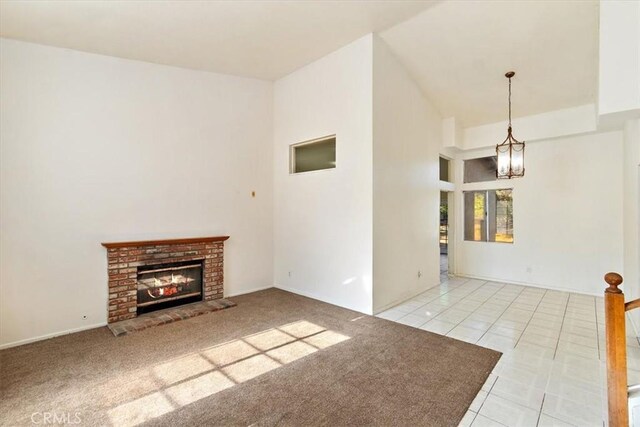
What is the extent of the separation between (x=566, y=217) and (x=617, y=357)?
5.06m

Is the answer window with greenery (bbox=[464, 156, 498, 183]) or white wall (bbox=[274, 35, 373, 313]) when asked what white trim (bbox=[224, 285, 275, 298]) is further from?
window with greenery (bbox=[464, 156, 498, 183])

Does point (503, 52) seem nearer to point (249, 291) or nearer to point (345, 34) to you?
point (345, 34)

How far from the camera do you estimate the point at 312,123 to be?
5.04m

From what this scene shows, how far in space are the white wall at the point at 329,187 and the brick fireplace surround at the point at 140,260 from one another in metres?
1.30

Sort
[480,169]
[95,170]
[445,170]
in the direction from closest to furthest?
1. [95,170]
2. [480,169]
3. [445,170]

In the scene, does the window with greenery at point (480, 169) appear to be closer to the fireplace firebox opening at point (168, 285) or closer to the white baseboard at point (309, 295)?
the white baseboard at point (309, 295)

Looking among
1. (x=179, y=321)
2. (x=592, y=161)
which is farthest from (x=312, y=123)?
(x=592, y=161)

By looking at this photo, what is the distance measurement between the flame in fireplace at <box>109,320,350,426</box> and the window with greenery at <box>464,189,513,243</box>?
4.71 metres

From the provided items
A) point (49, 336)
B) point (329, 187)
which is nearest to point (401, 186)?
point (329, 187)

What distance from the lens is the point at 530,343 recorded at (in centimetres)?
329

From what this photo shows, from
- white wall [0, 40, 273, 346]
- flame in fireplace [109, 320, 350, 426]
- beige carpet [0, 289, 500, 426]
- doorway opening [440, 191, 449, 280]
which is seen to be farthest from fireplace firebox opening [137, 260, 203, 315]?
doorway opening [440, 191, 449, 280]

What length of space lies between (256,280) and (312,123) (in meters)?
3.01

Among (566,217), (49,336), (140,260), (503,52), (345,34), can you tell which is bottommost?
(49,336)

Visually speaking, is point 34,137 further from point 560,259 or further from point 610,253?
point 610,253
